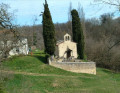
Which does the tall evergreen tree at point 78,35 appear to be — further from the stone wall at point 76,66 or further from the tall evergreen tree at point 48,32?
the tall evergreen tree at point 48,32

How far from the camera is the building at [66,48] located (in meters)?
30.3

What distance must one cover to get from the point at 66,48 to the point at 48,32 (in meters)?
5.95

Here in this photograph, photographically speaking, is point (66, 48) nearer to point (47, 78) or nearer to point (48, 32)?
point (48, 32)

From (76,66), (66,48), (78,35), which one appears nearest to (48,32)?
(66,48)

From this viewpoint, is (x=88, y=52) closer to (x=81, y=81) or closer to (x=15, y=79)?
(x=81, y=81)

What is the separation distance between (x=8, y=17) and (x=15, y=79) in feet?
43.9

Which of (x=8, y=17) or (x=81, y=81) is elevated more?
(x=8, y=17)

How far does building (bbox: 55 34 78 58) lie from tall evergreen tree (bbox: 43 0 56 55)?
13.2ft

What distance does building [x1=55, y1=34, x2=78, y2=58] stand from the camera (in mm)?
30263

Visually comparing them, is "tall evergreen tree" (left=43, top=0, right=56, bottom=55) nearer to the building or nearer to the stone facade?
the stone facade

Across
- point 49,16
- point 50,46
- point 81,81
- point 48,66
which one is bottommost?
point 81,81

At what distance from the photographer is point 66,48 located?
1209 inches

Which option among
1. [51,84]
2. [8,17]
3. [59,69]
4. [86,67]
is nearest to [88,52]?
[86,67]

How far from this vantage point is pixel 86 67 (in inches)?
1020
